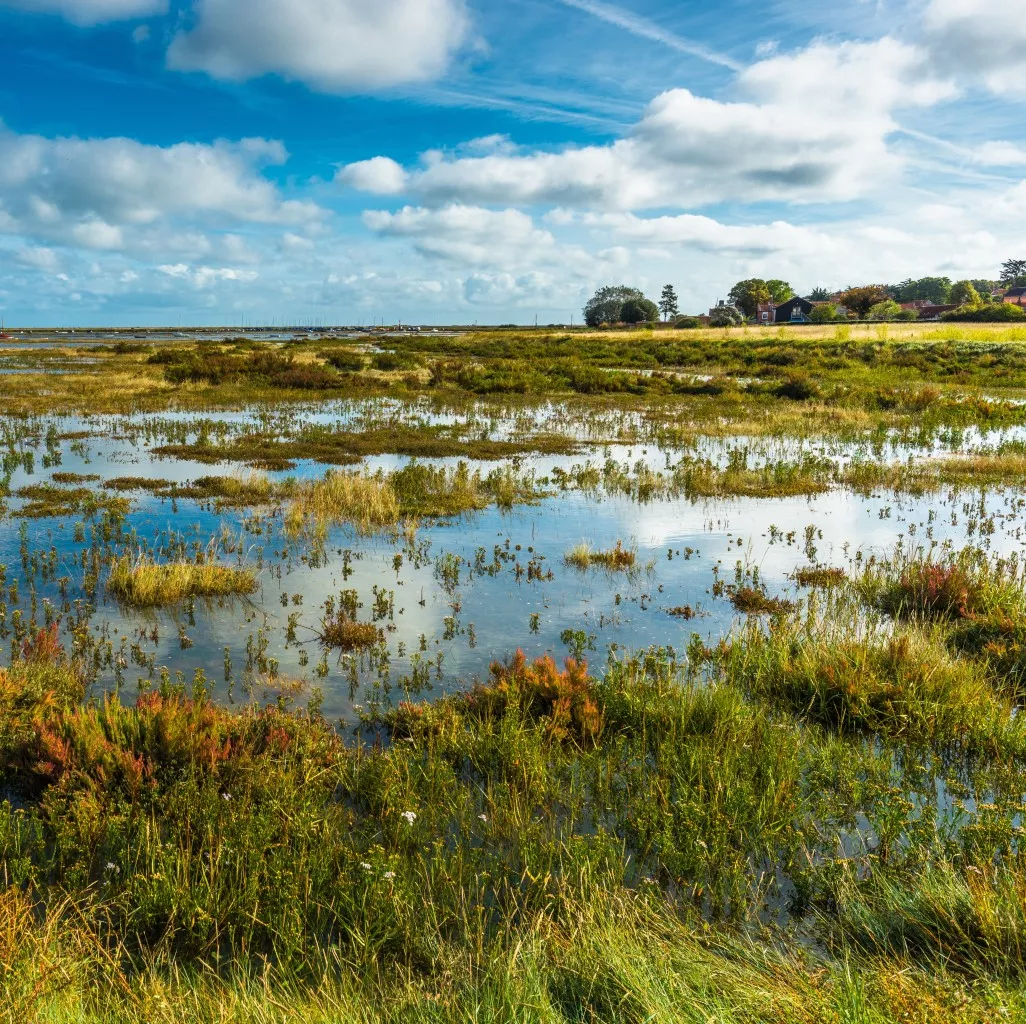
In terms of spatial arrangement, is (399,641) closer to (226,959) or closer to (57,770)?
(57,770)

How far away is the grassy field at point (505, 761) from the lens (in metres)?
3.71

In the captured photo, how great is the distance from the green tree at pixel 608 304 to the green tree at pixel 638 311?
2.01 m

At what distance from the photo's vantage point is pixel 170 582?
32.4 ft

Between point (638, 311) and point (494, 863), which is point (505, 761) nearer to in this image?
point (494, 863)

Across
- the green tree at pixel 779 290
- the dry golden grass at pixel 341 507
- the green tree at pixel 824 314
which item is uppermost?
the green tree at pixel 779 290

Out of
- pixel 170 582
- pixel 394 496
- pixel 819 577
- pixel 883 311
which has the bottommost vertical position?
pixel 819 577

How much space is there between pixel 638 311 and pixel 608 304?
14441mm

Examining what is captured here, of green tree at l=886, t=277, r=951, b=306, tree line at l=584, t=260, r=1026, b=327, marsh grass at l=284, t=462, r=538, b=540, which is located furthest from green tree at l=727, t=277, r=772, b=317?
marsh grass at l=284, t=462, r=538, b=540

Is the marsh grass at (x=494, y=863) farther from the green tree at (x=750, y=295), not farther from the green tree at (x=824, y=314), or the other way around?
the green tree at (x=750, y=295)

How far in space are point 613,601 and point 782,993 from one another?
6907 mm

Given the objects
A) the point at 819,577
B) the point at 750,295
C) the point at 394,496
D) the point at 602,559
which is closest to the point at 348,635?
the point at 602,559

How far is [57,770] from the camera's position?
556cm

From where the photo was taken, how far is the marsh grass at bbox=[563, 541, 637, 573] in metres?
11.5

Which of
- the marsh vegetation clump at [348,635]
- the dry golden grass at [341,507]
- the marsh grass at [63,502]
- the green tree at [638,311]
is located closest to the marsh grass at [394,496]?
the dry golden grass at [341,507]
